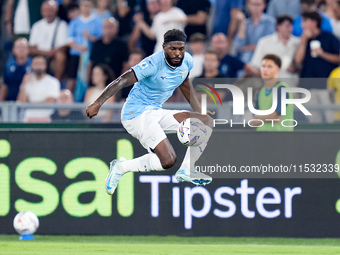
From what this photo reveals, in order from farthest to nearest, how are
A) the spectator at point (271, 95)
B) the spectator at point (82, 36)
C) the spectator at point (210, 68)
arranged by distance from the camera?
the spectator at point (82, 36) < the spectator at point (210, 68) < the spectator at point (271, 95)

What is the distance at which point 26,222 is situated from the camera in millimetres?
11000

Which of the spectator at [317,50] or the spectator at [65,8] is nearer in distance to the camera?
the spectator at [317,50]

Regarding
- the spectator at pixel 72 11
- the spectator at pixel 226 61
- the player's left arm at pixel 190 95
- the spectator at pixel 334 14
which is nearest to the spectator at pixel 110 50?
the spectator at pixel 72 11

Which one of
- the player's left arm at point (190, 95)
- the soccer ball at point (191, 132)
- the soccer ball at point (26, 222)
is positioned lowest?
the soccer ball at point (26, 222)

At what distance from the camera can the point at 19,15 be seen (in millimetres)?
15023

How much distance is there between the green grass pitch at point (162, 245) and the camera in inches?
389

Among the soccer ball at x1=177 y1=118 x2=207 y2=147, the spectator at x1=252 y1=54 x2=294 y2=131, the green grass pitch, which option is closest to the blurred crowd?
the spectator at x1=252 y1=54 x2=294 y2=131

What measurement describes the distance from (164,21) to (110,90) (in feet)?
16.6

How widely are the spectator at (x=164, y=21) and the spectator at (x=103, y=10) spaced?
0.81 meters

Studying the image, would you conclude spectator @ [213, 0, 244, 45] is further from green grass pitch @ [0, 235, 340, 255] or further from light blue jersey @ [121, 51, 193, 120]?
light blue jersey @ [121, 51, 193, 120]

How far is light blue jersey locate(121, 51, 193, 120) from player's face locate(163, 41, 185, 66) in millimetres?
172

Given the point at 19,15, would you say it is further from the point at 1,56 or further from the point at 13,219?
the point at 13,219

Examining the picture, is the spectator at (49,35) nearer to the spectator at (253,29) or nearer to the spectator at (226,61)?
the spectator at (226,61)

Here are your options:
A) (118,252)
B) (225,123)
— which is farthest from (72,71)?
(118,252)
